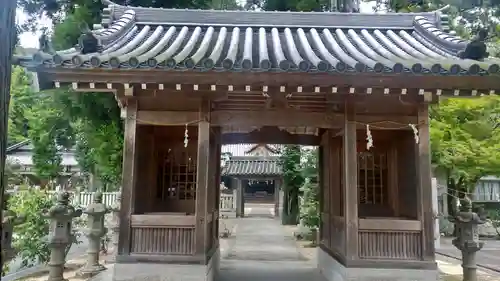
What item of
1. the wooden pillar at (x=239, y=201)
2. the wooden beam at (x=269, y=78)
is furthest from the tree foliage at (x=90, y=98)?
the wooden pillar at (x=239, y=201)

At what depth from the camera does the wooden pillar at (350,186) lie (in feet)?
21.9

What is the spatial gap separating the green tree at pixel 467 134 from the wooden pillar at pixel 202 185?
34.2 ft

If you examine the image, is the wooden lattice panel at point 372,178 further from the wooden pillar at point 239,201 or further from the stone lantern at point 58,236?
the wooden pillar at point 239,201

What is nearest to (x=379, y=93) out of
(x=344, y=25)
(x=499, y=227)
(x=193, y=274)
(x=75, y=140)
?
(x=344, y=25)

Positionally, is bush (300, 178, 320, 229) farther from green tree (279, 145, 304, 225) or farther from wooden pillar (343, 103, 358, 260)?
wooden pillar (343, 103, 358, 260)

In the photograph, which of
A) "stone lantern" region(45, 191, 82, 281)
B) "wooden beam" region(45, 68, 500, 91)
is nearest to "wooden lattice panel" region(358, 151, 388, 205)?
"wooden beam" region(45, 68, 500, 91)

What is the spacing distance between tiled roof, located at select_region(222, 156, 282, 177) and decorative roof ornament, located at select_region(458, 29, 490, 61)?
857 inches

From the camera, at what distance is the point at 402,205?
759cm

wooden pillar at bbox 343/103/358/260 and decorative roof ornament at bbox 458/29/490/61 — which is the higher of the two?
decorative roof ornament at bbox 458/29/490/61

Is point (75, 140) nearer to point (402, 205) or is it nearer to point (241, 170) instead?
point (241, 170)

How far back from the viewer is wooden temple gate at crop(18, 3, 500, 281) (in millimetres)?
5824

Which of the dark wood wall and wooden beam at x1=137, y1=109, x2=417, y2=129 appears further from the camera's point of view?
wooden beam at x1=137, y1=109, x2=417, y2=129

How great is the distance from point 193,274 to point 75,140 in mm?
13639

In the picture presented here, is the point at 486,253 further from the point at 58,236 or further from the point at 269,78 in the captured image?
the point at 58,236
